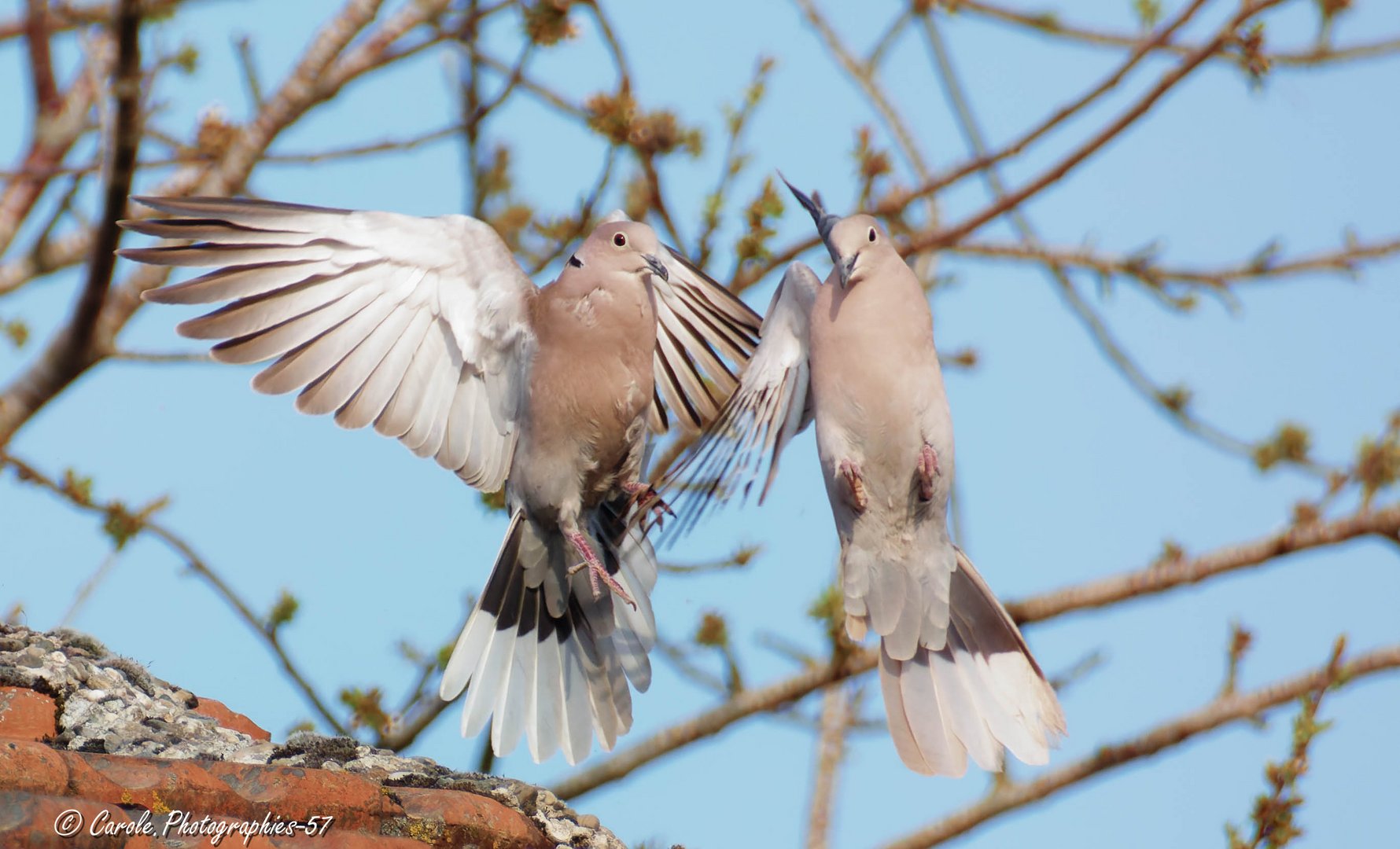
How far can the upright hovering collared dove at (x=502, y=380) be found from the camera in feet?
14.1

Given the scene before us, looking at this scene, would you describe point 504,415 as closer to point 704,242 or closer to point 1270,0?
point 704,242

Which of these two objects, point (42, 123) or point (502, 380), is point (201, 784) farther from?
point (42, 123)

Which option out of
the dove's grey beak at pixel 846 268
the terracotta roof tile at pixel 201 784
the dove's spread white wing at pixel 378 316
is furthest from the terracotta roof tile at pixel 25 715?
the dove's grey beak at pixel 846 268

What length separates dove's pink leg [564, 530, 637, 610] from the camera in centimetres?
431

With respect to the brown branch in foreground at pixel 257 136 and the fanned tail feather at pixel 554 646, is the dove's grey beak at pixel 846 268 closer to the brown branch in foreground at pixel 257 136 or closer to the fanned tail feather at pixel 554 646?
the fanned tail feather at pixel 554 646

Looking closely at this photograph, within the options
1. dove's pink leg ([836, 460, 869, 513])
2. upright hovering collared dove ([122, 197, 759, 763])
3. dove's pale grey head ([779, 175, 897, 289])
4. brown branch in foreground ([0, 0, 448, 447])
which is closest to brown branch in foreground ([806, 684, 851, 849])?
upright hovering collared dove ([122, 197, 759, 763])

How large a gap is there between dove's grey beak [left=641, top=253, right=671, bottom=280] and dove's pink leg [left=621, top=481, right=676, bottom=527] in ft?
2.24

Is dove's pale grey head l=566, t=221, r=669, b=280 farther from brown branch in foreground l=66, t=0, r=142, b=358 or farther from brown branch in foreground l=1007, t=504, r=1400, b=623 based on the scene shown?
brown branch in foreground l=1007, t=504, r=1400, b=623

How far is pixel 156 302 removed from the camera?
4.14 metres

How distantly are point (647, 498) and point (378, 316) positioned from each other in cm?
101

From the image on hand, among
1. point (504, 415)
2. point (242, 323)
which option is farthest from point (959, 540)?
point (242, 323)

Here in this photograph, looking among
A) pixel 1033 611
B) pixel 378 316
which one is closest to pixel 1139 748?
pixel 1033 611

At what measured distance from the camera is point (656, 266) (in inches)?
170

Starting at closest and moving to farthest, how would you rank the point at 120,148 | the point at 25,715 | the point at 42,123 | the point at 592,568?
1. the point at 25,715
2. the point at 120,148
3. the point at 592,568
4. the point at 42,123
